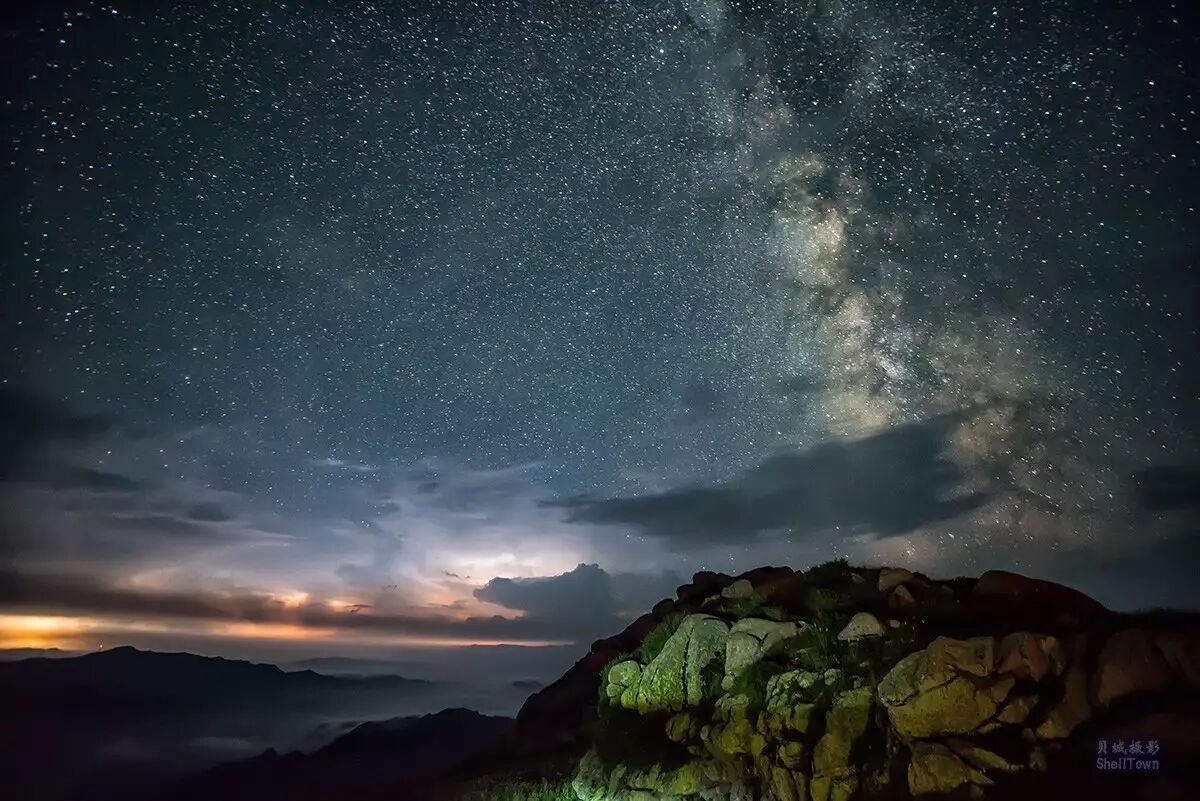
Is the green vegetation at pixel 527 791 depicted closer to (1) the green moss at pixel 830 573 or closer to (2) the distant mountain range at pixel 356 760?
(1) the green moss at pixel 830 573

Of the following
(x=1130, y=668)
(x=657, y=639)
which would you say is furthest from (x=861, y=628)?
(x=657, y=639)

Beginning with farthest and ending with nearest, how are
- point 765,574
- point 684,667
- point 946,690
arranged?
point 765,574, point 684,667, point 946,690

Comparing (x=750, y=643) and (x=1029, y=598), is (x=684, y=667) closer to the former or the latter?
(x=750, y=643)

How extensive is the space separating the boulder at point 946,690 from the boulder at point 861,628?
2.51 m

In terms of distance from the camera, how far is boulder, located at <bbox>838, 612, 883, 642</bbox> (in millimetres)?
16531

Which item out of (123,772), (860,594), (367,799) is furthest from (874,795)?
(123,772)

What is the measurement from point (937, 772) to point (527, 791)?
14309 millimetres

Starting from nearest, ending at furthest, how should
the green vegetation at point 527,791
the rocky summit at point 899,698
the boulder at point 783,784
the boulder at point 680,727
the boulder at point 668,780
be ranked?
the rocky summit at point 899,698 < the boulder at point 783,784 < the boulder at point 668,780 < the boulder at point 680,727 < the green vegetation at point 527,791

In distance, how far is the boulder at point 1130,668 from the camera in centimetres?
1199

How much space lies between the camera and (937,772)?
12500 millimetres

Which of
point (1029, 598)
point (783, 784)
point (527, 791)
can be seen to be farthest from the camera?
point (527, 791)

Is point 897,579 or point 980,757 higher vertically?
point 897,579

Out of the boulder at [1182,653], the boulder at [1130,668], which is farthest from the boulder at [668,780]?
the boulder at [1182,653]

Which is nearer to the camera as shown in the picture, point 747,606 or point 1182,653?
point 1182,653
